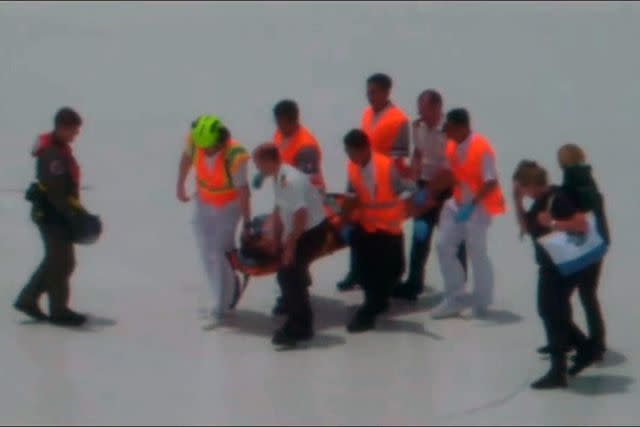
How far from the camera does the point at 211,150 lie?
923cm

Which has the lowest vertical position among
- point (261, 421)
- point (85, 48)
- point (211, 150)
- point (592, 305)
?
Answer: point (261, 421)

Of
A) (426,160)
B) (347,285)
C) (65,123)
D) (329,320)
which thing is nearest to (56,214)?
(65,123)

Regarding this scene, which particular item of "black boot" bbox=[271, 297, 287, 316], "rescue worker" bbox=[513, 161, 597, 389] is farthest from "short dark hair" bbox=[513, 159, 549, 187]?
"black boot" bbox=[271, 297, 287, 316]

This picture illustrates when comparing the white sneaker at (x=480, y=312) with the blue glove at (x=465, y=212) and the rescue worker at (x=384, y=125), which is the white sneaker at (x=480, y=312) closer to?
the blue glove at (x=465, y=212)

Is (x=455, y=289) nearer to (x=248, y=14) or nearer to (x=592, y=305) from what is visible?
(x=592, y=305)

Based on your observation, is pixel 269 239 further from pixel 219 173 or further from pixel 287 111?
pixel 287 111

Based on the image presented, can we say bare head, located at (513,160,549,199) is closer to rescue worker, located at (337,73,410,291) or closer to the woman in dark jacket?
the woman in dark jacket

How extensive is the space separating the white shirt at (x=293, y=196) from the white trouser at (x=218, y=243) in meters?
0.52

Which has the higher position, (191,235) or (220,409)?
(191,235)

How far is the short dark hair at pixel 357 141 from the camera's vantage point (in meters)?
9.14

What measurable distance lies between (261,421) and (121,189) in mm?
4798

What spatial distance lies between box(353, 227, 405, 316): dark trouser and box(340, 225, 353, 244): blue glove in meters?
0.04

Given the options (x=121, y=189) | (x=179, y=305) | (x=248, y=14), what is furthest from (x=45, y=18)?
(x=179, y=305)

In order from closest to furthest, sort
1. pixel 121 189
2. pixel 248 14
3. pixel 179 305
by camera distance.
Answer: pixel 179 305 → pixel 121 189 → pixel 248 14
